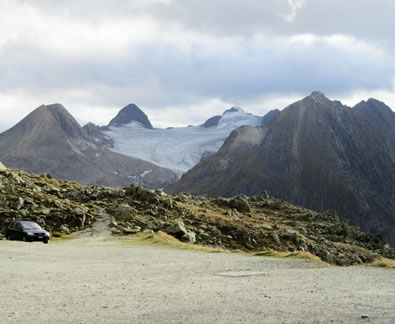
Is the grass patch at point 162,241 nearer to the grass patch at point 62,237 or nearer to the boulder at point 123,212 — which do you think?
the grass patch at point 62,237

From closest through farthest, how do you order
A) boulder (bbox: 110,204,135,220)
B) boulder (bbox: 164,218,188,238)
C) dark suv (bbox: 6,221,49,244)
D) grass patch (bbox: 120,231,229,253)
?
grass patch (bbox: 120,231,229,253), dark suv (bbox: 6,221,49,244), boulder (bbox: 164,218,188,238), boulder (bbox: 110,204,135,220)

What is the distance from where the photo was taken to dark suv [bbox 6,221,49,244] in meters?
34.6

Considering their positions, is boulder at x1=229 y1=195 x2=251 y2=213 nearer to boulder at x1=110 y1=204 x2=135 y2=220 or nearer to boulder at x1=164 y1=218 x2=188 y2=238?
boulder at x1=110 y1=204 x2=135 y2=220

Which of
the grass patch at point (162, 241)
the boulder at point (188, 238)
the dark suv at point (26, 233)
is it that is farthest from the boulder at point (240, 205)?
the dark suv at point (26, 233)

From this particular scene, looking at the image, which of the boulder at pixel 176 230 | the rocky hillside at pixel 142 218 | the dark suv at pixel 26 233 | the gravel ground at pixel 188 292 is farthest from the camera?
the rocky hillside at pixel 142 218

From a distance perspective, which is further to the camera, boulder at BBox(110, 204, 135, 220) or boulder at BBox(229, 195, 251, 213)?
boulder at BBox(229, 195, 251, 213)

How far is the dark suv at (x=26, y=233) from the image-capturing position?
113 feet

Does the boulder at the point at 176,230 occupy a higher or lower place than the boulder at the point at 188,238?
higher

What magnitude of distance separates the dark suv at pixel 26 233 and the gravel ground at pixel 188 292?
10790mm

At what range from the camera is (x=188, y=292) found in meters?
14.0

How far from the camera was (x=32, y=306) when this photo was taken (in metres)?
12.2

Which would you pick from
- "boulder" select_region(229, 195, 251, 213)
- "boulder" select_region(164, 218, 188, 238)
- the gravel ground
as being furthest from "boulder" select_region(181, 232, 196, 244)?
"boulder" select_region(229, 195, 251, 213)

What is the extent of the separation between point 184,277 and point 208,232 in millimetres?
25732

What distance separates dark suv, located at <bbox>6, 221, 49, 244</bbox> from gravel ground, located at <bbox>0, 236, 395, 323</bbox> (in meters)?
10.8
